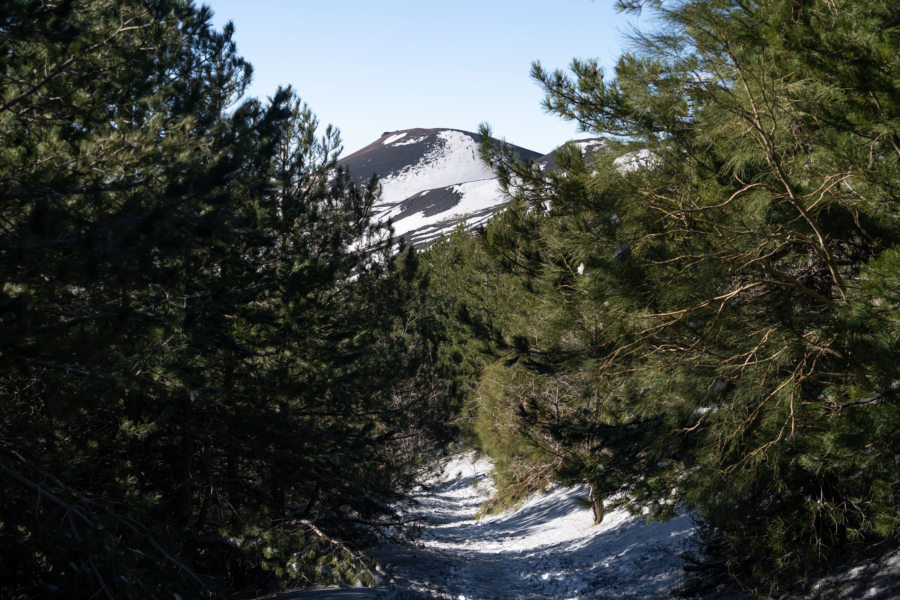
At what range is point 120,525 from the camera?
17.5 ft

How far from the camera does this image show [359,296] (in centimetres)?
1007

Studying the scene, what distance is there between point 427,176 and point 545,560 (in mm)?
138330

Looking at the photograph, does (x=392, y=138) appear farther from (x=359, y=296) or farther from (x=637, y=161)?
(x=637, y=161)

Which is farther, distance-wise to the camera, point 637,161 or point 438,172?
point 438,172

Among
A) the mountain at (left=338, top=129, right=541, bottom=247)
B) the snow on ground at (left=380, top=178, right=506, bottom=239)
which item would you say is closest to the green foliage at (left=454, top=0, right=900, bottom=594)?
the mountain at (left=338, top=129, right=541, bottom=247)

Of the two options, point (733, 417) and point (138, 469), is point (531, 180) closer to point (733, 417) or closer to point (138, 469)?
point (733, 417)

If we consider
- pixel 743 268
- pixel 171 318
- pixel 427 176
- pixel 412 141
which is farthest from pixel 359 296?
pixel 412 141

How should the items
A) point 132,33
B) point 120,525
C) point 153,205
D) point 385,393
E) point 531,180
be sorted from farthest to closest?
point 385,393
point 531,180
point 132,33
point 120,525
point 153,205

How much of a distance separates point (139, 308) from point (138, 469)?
Result: 349cm

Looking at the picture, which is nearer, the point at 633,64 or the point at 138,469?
the point at 633,64

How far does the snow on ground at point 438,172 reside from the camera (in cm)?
13950

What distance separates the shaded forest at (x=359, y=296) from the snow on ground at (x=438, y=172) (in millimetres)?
119758

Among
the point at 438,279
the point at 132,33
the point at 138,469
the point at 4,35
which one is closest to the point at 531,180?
the point at 132,33

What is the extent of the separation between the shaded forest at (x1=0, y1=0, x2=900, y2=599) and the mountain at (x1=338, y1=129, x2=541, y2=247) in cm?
6664
